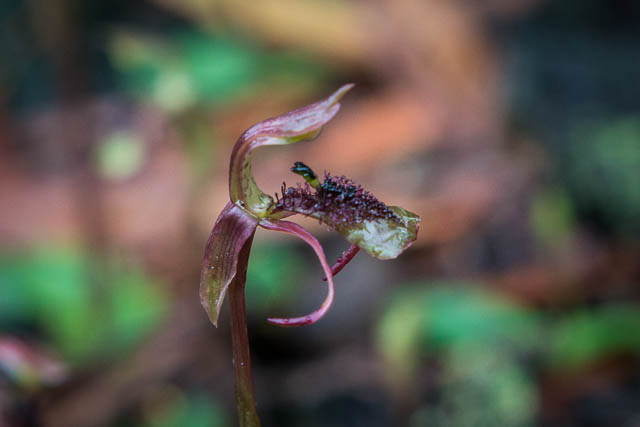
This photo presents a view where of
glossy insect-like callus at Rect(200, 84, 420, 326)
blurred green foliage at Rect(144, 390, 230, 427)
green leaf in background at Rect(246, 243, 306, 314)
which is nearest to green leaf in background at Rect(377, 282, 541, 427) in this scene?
green leaf in background at Rect(246, 243, 306, 314)

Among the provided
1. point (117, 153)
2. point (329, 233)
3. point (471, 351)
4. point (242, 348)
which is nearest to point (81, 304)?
point (117, 153)

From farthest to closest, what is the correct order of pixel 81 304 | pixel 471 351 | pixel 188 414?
pixel 81 304
pixel 471 351
pixel 188 414

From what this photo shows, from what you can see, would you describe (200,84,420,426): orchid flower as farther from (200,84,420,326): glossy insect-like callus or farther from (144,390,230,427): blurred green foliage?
(144,390,230,427): blurred green foliage

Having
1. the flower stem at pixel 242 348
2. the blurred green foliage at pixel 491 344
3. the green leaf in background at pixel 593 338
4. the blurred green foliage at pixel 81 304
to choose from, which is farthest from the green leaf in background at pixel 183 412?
the flower stem at pixel 242 348

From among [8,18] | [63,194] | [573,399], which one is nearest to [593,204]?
[573,399]

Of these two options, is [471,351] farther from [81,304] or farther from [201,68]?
[201,68]

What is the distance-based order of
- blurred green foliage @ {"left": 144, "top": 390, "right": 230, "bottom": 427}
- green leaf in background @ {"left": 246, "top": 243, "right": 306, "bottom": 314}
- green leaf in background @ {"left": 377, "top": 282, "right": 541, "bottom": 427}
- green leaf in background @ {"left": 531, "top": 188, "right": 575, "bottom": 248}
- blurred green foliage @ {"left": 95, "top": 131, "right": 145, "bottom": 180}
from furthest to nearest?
green leaf in background @ {"left": 531, "top": 188, "right": 575, "bottom": 248} → green leaf in background @ {"left": 246, "top": 243, "right": 306, "bottom": 314} → blurred green foliage @ {"left": 95, "top": 131, "right": 145, "bottom": 180} → green leaf in background @ {"left": 377, "top": 282, "right": 541, "bottom": 427} → blurred green foliage @ {"left": 144, "top": 390, "right": 230, "bottom": 427}
